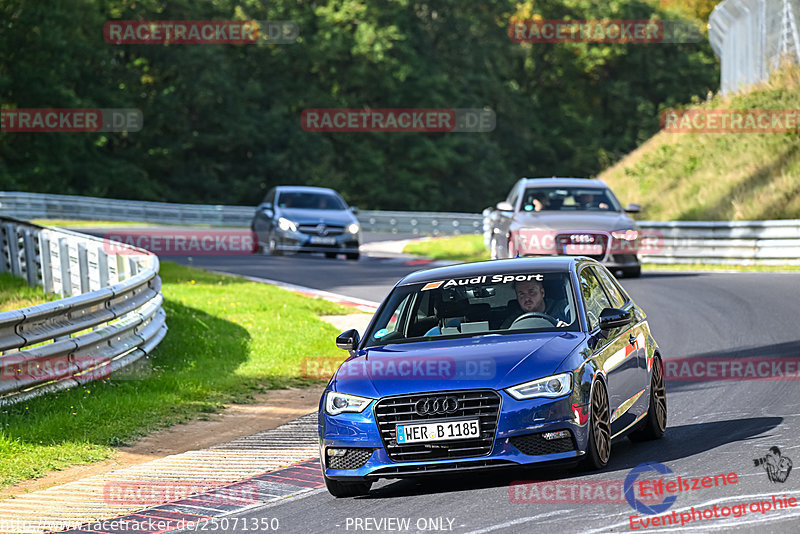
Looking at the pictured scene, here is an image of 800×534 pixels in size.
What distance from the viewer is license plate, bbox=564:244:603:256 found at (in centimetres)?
2136

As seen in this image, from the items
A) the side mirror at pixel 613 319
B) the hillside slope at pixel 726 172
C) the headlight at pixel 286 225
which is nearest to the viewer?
the side mirror at pixel 613 319

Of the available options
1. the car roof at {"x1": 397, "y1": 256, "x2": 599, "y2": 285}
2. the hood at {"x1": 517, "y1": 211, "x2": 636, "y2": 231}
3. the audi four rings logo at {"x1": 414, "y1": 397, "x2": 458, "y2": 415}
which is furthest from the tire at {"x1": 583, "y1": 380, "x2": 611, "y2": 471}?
the hood at {"x1": 517, "y1": 211, "x2": 636, "y2": 231}

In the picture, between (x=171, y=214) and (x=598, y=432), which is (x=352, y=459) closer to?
(x=598, y=432)

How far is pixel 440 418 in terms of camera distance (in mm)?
7855

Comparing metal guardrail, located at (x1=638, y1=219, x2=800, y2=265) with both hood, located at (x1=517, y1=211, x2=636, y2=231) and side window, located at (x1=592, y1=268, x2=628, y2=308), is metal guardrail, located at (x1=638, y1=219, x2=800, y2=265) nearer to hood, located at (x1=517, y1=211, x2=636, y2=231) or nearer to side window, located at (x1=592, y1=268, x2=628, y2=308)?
hood, located at (x1=517, y1=211, x2=636, y2=231)

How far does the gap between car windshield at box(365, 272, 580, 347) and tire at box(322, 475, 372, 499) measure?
1.06 metres

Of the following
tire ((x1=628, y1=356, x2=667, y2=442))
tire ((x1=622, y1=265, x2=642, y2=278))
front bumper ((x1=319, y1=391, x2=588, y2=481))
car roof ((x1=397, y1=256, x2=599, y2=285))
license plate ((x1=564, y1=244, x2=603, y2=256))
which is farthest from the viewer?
tire ((x1=622, y1=265, x2=642, y2=278))

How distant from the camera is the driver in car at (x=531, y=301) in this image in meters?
9.00

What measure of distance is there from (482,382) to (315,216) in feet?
71.8

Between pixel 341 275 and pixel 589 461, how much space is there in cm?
1692

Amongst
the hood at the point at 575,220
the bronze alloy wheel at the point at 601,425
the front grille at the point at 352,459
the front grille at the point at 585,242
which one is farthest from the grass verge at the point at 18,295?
the bronze alloy wheel at the point at 601,425

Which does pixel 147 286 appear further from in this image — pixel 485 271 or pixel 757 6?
pixel 757 6

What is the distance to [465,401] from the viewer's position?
785 centimetres

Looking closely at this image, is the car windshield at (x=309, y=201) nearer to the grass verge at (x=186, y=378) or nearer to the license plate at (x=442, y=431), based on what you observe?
the grass verge at (x=186, y=378)
